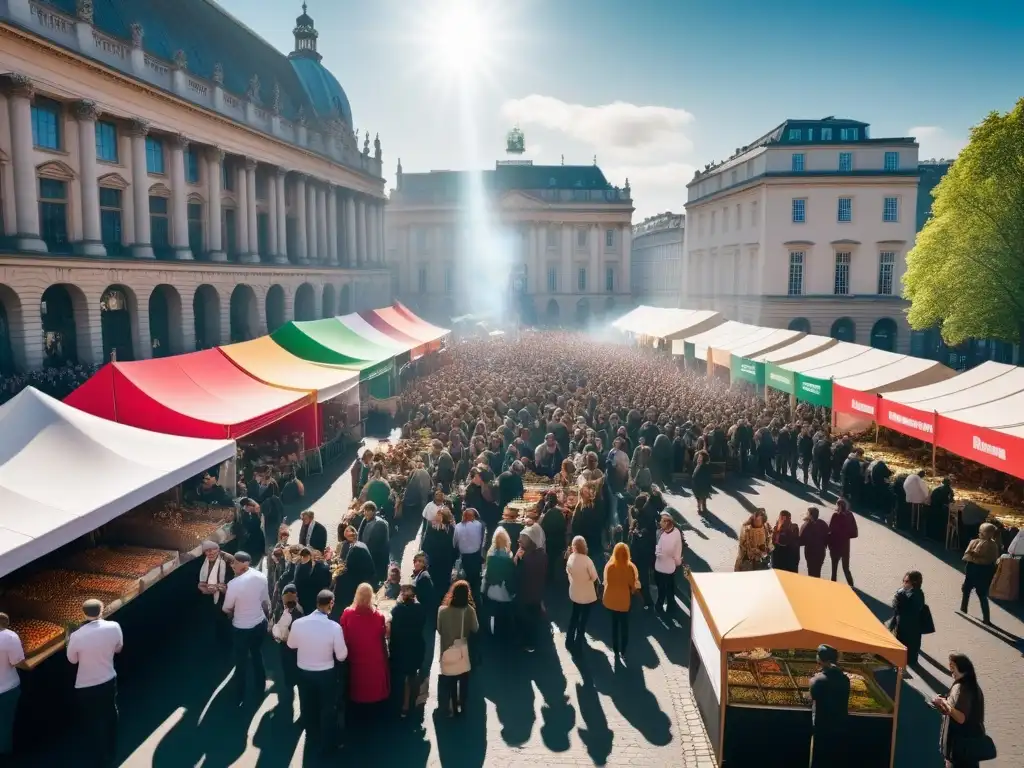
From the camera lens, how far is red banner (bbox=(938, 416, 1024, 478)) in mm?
11141

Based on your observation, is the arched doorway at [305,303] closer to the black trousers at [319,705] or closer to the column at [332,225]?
the column at [332,225]

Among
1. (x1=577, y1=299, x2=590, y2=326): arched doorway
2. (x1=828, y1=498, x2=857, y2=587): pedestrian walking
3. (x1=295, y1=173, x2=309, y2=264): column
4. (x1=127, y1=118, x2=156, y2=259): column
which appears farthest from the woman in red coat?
(x1=577, y1=299, x2=590, y2=326): arched doorway

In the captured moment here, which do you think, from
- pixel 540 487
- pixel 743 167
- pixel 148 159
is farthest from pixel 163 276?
pixel 743 167

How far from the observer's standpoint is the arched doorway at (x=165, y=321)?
3575 cm

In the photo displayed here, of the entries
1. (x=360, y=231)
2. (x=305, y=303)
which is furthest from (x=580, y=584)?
(x=360, y=231)

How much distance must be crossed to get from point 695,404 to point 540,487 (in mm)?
8135

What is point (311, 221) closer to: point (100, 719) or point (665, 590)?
point (665, 590)

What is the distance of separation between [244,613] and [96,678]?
5.02 feet

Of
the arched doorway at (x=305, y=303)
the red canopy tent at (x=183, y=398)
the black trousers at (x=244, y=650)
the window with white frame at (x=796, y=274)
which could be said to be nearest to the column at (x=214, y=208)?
the arched doorway at (x=305, y=303)

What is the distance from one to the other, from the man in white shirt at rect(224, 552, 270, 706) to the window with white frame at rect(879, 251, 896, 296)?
47191 millimetres

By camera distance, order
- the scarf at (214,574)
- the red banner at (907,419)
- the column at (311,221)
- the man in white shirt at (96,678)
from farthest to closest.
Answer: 1. the column at (311,221)
2. the red banner at (907,419)
3. the scarf at (214,574)
4. the man in white shirt at (96,678)

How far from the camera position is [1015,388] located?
13406 mm

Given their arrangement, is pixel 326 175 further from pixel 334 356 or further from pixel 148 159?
pixel 334 356

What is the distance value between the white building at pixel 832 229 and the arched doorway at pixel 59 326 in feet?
121
